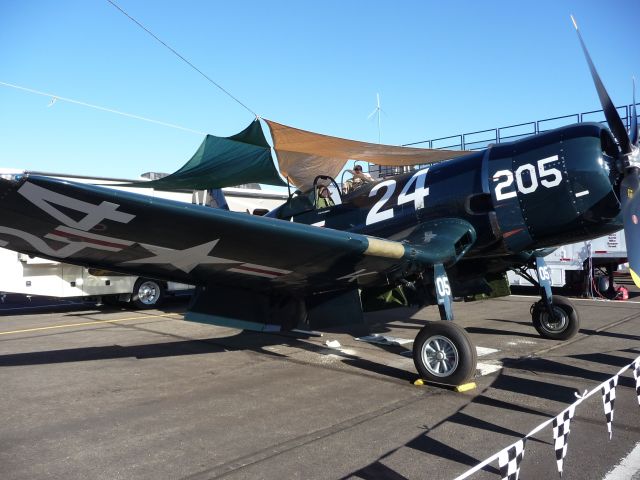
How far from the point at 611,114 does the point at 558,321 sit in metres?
3.46

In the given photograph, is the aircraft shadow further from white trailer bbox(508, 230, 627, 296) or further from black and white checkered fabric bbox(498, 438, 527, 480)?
white trailer bbox(508, 230, 627, 296)

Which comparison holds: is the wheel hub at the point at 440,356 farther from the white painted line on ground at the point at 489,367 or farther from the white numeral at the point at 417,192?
the white numeral at the point at 417,192

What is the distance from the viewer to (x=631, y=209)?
4.68m

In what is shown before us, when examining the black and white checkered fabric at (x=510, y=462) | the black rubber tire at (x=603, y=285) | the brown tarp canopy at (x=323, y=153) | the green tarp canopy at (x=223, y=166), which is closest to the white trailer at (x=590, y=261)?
the black rubber tire at (x=603, y=285)

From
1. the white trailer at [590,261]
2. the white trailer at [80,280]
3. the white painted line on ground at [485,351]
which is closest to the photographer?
the white painted line on ground at [485,351]

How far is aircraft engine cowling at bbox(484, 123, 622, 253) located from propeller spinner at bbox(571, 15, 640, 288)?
18cm

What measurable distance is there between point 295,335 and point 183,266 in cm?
360

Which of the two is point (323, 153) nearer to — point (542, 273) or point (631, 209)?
point (542, 273)

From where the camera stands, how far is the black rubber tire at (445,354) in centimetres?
470

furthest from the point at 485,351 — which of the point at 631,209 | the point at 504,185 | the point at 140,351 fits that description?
the point at 140,351

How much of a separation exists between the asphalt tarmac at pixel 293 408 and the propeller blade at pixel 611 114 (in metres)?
2.34

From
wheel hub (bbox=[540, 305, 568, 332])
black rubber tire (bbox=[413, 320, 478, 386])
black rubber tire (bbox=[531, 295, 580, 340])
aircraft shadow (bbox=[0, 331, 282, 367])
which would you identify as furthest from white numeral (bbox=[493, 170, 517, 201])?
aircraft shadow (bbox=[0, 331, 282, 367])

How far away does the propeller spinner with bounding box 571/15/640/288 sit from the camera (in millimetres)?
4471

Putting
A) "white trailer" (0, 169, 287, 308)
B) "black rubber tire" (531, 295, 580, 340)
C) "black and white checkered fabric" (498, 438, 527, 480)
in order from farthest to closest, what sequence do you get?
"white trailer" (0, 169, 287, 308) < "black rubber tire" (531, 295, 580, 340) < "black and white checkered fabric" (498, 438, 527, 480)
